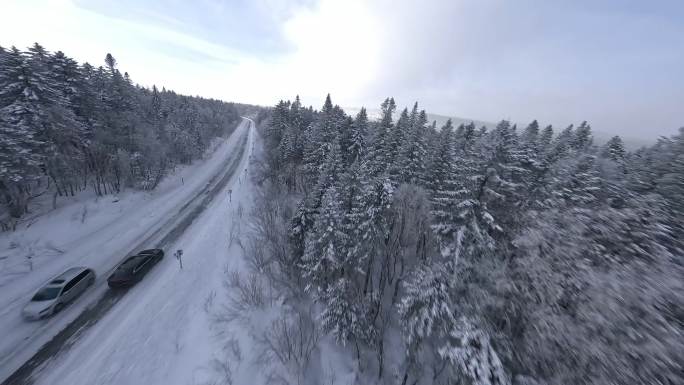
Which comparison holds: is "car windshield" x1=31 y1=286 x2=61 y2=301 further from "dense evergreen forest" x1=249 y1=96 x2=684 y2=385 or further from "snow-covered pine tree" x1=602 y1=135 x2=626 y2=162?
"snow-covered pine tree" x1=602 y1=135 x2=626 y2=162

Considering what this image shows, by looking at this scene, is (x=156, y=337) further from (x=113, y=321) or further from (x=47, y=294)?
(x=47, y=294)

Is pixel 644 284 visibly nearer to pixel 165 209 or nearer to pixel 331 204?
pixel 331 204

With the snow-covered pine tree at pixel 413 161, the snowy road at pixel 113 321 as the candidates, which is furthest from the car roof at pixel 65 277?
the snow-covered pine tree at pixel 413 161

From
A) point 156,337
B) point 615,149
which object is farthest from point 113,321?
point 615,149

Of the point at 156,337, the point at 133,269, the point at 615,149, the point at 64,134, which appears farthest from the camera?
the point at 615,149

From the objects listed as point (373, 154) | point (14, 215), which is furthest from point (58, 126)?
point (373, 154)

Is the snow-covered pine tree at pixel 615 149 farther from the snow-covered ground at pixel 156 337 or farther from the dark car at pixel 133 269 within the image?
the dark car at pixel 133 269
